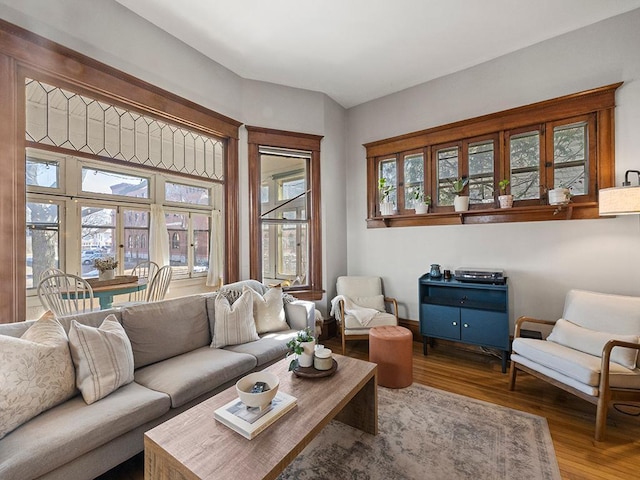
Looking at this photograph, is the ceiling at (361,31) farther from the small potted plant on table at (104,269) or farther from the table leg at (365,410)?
the table leg at (365,410)

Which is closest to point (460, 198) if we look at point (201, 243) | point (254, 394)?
point (254, 394)

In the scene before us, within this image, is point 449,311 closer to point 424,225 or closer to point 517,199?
point 424,225

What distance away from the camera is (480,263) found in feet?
10.8

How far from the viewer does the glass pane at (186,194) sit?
Answer: 501 centimetres

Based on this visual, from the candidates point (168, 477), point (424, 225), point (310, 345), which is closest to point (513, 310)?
point (424, 225)

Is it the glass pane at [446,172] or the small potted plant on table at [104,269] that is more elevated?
the glass pane at [446,172]

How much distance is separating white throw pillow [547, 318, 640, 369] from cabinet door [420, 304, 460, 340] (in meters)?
0.80

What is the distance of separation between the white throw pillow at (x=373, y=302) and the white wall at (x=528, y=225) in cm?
34

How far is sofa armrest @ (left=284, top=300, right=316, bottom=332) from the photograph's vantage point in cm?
290

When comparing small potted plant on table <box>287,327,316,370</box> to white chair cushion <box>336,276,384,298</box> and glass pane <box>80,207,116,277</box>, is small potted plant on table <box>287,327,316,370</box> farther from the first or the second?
glass pane <box>80,207,116,277</box>

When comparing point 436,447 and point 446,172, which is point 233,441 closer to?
point 436,447

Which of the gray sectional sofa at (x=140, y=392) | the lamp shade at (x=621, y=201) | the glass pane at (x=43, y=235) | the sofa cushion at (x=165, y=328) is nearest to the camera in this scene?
the gray sectional sofa at (x=140, y=392)

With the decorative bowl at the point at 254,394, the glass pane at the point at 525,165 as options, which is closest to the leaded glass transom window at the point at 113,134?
the decorative bowl at the point at 254,394

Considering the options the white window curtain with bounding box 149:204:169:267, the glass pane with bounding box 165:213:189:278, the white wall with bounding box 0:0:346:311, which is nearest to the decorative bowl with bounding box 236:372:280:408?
the white wall with bounding box 0:0:346:311
